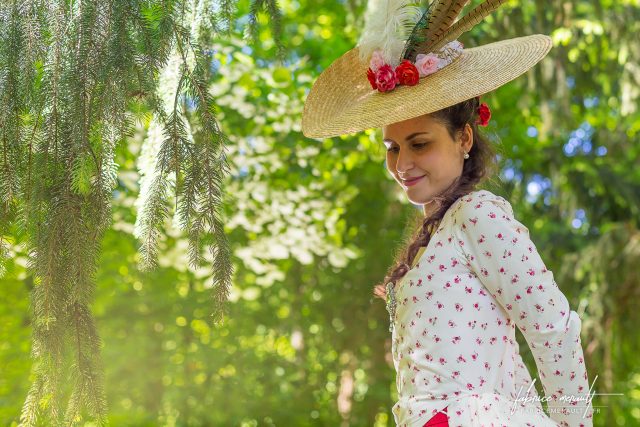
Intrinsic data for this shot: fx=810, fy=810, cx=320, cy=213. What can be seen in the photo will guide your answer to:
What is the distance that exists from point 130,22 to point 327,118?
0.60 meters

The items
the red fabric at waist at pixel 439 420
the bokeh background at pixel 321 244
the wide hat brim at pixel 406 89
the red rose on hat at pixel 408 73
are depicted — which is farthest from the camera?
the bokeh background at pixel 321 244

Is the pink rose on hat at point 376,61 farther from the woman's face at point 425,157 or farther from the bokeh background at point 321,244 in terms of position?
the bokeh background at point 321,244

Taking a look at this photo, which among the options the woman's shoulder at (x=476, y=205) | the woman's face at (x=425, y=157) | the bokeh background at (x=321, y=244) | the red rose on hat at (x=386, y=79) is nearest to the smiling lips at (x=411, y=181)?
the woman's face at (x=425, y=157)

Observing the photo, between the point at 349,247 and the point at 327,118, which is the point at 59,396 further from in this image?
the point at 349,247

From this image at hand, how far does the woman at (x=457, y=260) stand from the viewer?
5.34ft

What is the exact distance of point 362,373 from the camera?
7.40 metres

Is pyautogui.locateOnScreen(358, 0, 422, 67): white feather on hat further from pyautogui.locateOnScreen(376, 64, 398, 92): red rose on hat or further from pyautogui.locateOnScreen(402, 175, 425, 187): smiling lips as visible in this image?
pyautogui.locateOnScreen(402, 175, 425, 187): smiling lips

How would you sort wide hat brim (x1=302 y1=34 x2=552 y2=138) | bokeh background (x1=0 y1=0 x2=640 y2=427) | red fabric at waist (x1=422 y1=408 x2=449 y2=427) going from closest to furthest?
red fabric at waist (x1=422 y1=408 x2=449 y2=427) < wide hat brim (x1=302 y1=34 x2=552 y2=138) < bokeh background (x1=0 y1=0 x2=640 y2=427)

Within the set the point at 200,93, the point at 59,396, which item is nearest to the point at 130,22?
the point at 200,93

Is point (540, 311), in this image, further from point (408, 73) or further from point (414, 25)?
point (414, 25)

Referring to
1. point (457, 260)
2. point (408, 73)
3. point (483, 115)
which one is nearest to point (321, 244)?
point (483, 115)

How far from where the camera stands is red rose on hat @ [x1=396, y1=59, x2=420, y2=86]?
1.92 m

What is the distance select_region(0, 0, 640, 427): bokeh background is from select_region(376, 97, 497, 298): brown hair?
3455mm

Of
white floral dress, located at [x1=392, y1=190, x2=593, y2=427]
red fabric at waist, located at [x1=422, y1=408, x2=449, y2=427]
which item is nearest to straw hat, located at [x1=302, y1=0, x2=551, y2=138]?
white floral dress, located at [x1=392, y1=190, x2=593, y2=427]
